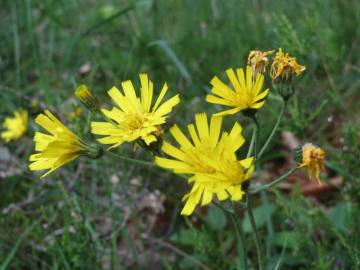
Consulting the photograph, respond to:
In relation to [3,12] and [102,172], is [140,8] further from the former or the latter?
[102,172]

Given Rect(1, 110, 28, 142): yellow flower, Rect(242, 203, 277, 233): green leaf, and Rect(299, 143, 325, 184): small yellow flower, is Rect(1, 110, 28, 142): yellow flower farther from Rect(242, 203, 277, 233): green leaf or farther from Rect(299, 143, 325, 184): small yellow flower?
Rect(299, 143, 325, 184): small yellow flower

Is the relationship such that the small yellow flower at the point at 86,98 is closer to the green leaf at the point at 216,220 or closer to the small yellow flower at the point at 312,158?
the small yellow flower at the point at 312,158

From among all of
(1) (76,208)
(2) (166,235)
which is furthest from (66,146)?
(2) (166,235)

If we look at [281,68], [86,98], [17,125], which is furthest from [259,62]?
[17,125]

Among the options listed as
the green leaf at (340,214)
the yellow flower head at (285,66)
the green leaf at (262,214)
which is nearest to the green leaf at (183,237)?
the green leaf at (262,214)

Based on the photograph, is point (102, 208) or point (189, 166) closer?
point (189, 166)

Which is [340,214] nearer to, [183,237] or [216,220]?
[216,220]

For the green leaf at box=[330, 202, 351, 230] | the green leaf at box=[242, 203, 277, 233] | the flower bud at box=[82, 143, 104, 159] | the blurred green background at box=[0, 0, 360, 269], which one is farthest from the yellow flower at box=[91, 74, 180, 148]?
the green leaf at box=[330, 202, 351, 230]
